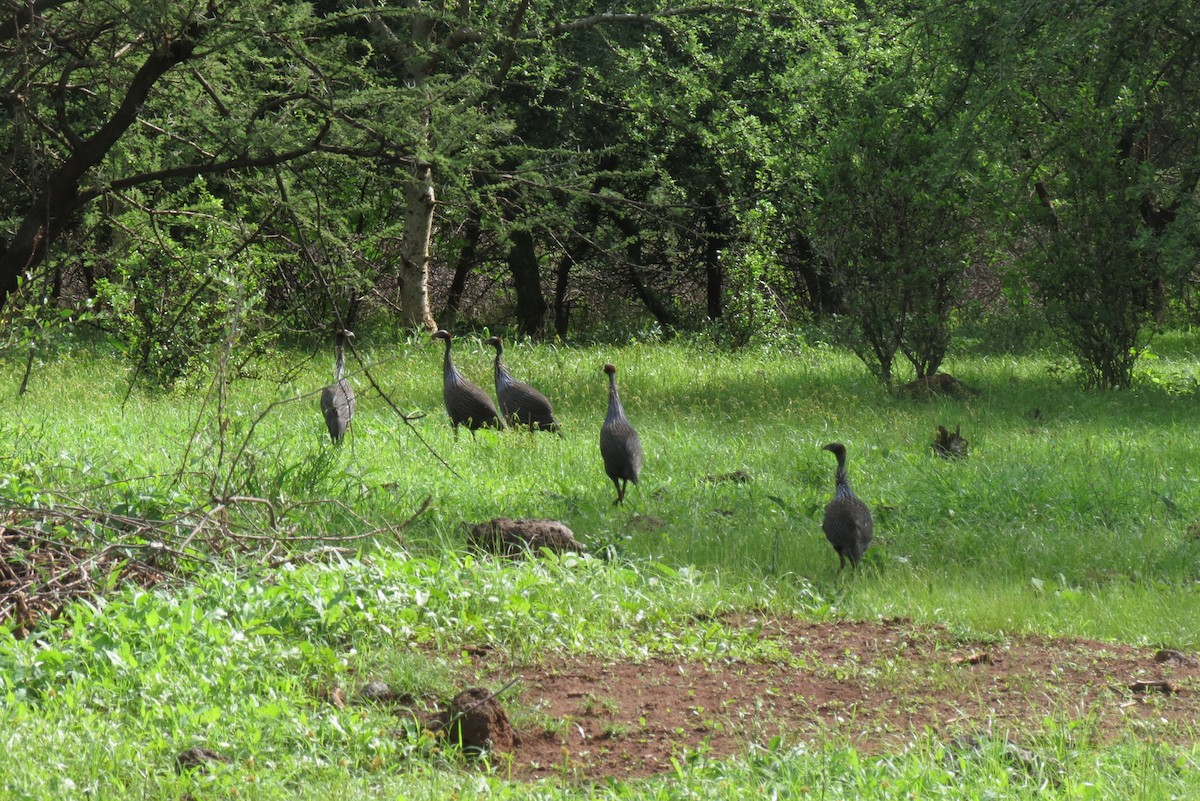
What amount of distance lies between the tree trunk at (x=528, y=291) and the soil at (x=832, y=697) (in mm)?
16610

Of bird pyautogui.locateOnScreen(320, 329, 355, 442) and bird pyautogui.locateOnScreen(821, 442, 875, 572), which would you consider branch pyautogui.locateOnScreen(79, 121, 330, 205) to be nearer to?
bird pyautogui.locateOnScreen(320, 329, 355, 442)

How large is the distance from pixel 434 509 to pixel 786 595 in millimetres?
2554

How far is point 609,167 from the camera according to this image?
2083cm

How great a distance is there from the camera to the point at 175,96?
8617 millimetres

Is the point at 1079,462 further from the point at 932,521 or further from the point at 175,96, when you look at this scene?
the point at 175,96

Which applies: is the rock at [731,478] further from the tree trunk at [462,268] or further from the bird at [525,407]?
the tree trunk at [462,268]

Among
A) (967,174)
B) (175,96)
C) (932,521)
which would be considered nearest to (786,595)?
(932,521)

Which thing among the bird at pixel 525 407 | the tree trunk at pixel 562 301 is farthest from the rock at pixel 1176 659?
the tree trunk at pixel 562 301

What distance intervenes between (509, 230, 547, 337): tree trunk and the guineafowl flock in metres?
10.1

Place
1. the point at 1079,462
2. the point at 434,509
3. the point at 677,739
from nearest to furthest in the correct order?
the point at 677,739 → the point at 434,509 → the point at 1079,462

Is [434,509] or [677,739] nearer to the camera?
[677,739]

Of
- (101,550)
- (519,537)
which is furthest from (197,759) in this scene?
(519,537)

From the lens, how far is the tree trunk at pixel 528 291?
22.1 m

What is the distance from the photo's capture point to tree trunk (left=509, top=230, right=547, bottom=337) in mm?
22109
